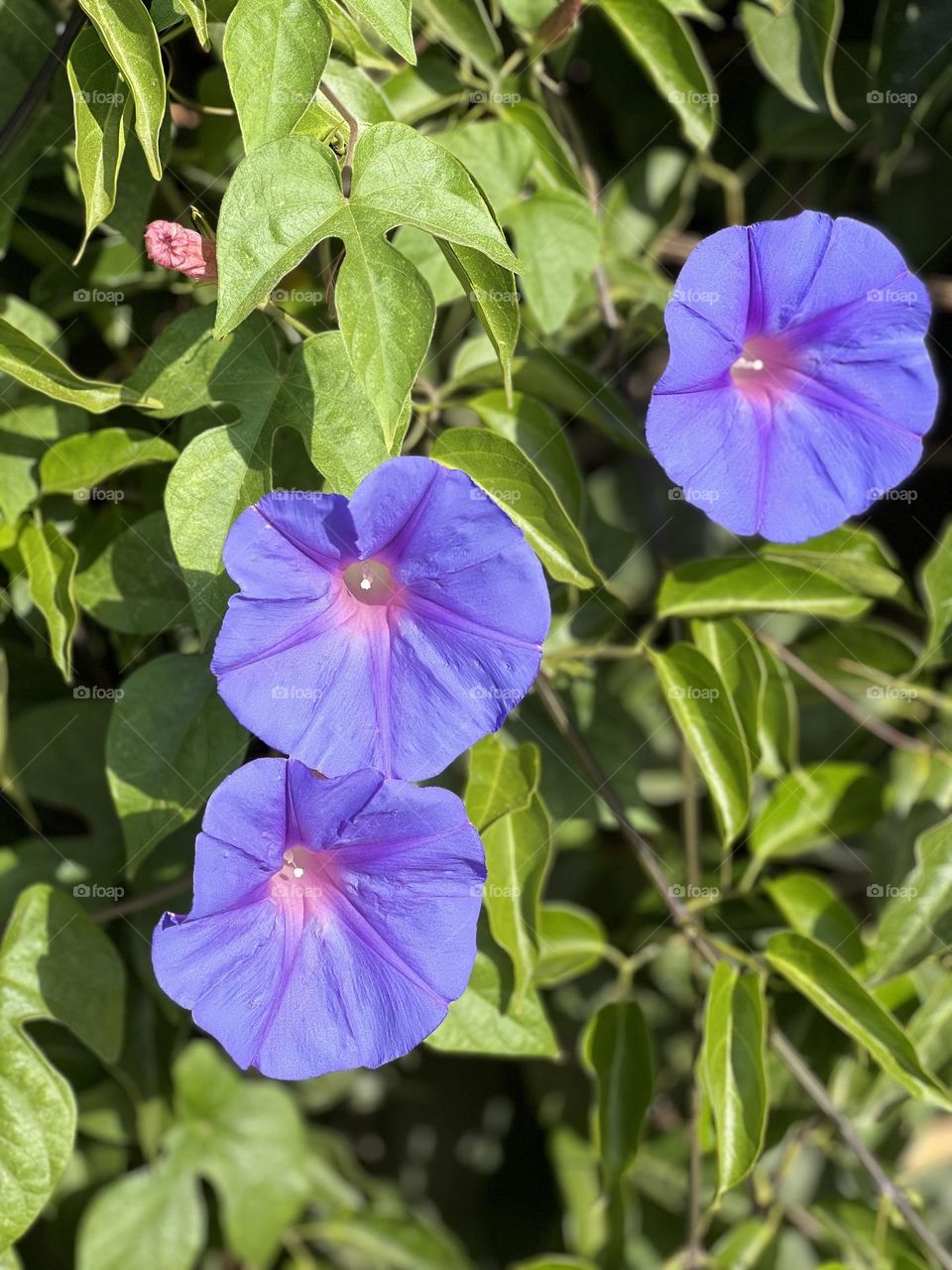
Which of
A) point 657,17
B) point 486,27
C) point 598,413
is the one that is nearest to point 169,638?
point 598,413

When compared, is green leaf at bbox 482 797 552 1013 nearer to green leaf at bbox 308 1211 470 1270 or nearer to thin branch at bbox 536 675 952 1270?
thin branch at bbox 536 675 952 1270

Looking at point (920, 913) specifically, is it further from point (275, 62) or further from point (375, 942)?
point (275, 62)

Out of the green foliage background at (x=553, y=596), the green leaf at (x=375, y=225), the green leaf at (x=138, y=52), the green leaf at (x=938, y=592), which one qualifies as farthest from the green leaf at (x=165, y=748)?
the green leaf at (x=938, y=592)

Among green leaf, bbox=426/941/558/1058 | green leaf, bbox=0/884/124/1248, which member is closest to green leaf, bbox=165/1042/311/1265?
green leaf, bbox=0/884/124/1248

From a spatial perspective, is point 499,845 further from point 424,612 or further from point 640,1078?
point 640,1078

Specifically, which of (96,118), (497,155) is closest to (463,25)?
(497,155)

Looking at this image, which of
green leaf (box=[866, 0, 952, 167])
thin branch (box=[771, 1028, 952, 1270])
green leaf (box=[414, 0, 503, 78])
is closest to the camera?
green leaf (box=[414, 0, 503, 78])

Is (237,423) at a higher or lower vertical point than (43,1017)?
higher
